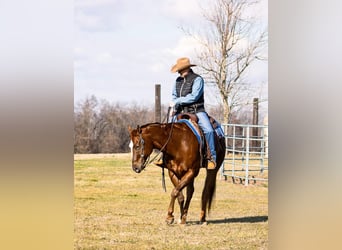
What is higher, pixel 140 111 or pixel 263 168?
pixel 140 111

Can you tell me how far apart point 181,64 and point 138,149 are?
0.80 m

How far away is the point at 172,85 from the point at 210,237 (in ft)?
4.30

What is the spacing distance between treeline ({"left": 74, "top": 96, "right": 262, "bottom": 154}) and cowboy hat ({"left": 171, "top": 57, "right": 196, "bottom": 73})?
33cm

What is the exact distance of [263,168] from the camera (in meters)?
5.60

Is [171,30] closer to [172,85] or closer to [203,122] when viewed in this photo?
[172,85]

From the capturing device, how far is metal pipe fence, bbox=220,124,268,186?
5582 millimetres

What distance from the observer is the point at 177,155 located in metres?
5.52

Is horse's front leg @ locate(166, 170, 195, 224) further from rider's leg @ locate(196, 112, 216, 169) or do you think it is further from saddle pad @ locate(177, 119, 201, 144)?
saddle pad @ locate(177, 119, 201, 144)

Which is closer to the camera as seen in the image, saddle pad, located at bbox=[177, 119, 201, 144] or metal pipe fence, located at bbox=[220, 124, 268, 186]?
saddle pad, located at bbox=[177, 119, 201, 144]

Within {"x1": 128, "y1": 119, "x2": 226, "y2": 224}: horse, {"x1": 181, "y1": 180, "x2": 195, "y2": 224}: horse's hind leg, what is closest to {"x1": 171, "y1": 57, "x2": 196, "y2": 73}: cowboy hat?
{"x1": 128, "y1": 119, "x2": 226, "y2": 224}: horse

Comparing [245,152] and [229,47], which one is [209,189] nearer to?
[245,152]

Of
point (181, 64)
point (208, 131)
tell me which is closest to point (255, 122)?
point (208, 131)
